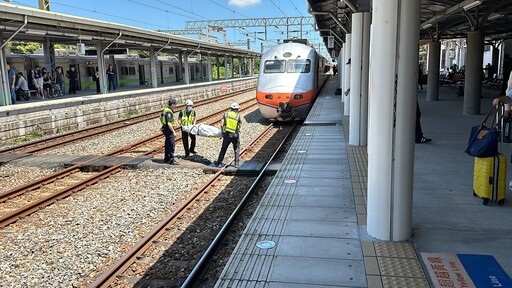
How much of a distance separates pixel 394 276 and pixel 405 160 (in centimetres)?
122

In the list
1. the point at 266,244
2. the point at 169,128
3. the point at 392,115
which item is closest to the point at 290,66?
the point at 169,128

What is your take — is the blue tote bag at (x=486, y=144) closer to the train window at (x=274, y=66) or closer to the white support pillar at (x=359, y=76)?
the white support pillar at (x=359, y=76)

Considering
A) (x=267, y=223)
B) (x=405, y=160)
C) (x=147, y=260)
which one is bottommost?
(x=147, y=260)

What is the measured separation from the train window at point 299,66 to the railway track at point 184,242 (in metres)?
8.24

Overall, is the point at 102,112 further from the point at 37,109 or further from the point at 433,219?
the point at 433,219

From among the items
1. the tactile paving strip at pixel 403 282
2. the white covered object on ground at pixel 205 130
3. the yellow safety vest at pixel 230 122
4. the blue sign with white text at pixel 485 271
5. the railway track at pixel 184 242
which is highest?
the yellow safety vest at pixel 230 122

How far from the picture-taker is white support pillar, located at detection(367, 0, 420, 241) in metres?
4.20

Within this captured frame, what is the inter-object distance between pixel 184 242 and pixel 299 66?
37.3 feet

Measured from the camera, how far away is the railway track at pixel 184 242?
15.8 feet

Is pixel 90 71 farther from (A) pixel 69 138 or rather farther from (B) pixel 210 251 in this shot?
(B) pixel 210 251

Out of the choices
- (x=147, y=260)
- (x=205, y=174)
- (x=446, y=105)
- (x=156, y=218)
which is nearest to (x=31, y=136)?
(x=205, y=174)

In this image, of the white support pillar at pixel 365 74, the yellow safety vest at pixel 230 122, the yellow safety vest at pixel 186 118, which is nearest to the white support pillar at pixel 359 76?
the white support pillar at pixel 365 74

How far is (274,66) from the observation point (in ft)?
53.7

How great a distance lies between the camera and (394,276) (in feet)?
12.4
